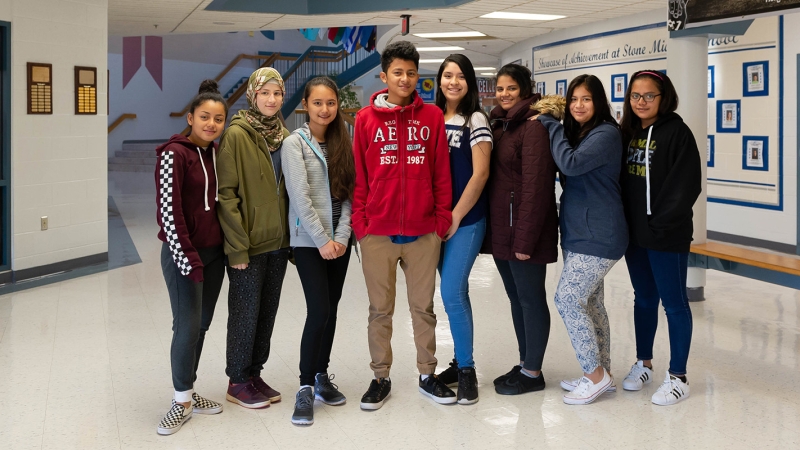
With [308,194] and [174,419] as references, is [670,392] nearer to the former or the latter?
[308,194]

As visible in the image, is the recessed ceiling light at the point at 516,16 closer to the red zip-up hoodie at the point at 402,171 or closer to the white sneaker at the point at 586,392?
the red zip-up hoodie at the point at 402,171

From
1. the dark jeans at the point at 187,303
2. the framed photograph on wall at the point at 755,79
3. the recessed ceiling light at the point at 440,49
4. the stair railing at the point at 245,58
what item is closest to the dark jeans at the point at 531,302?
the dark jeans at the point at 187,303

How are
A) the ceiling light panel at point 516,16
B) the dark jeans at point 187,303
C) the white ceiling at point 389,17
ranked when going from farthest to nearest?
1. the ceiling light panel at point 516,16
2. the white ceiling at point 389,17
3. the dark jeans at point 187,303

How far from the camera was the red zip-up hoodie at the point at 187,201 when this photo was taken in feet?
10.4

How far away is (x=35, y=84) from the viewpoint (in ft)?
21.3

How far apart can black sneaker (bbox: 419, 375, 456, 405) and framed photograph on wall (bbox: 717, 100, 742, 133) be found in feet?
19.7

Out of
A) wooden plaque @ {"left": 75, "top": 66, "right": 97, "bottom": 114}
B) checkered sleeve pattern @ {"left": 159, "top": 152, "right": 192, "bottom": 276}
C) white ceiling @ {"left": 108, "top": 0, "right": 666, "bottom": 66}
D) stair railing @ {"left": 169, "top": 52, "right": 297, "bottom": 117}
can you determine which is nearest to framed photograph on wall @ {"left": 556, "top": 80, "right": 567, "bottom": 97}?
white ceiling @ {"left": 108, "top": 0, "right": 666, "bottom": 66}

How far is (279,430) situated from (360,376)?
810mm

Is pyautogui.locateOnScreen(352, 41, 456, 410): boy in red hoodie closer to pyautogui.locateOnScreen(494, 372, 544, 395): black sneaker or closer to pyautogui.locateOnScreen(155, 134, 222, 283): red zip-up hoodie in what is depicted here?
pyautogui.locateOnScreen(494, 372, 544, 395): black sneaker

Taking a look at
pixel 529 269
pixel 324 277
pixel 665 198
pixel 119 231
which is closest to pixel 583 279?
pixel 529 269

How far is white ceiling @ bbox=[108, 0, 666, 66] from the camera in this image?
860 cm

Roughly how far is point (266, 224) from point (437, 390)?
1147mm

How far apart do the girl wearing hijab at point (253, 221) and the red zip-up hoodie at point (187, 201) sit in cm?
6

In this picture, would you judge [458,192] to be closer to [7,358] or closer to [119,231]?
[7,358]
